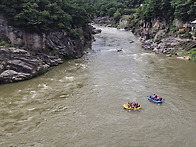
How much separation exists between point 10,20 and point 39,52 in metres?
7.24

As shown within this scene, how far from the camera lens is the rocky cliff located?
31016mm

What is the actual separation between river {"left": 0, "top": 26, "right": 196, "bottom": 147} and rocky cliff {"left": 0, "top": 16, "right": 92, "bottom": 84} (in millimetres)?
1698

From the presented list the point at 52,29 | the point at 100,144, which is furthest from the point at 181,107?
the point at 52,29

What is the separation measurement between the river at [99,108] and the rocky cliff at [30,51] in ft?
5.57

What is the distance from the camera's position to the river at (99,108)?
1859cm

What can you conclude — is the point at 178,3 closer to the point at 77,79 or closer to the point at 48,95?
the point at 77,79

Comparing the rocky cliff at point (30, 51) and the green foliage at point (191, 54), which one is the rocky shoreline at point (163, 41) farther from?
the rocky cliff at point (30, 51)

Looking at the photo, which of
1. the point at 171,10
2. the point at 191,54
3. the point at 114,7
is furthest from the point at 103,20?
the point at 191,54

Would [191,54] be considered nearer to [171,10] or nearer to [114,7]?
[171,10]

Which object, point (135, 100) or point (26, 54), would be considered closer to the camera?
point (135, 100)

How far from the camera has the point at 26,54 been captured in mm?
33500

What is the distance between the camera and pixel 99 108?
23609 mm

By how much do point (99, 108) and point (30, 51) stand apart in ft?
65.1

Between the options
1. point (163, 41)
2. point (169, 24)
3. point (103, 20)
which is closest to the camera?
point (163, 41)
